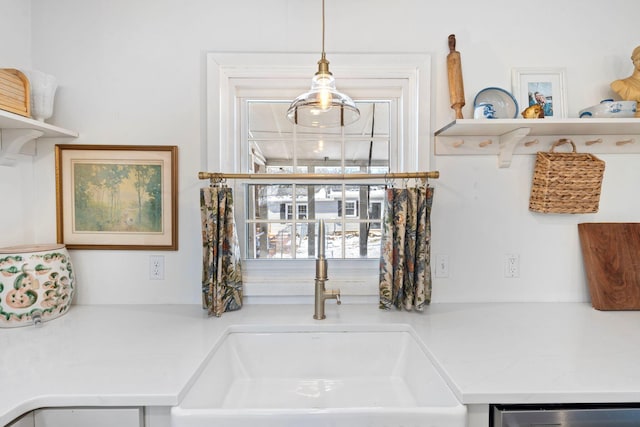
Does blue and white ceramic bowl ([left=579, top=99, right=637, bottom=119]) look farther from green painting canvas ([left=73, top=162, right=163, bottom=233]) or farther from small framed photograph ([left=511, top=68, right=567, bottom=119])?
green painting canvas ([left=73, top=162, right=163, bottom=233])

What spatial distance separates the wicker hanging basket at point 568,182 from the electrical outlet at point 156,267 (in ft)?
6.07

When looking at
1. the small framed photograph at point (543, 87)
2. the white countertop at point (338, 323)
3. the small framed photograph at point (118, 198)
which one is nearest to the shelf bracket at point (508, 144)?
the small framed photograph at point (543, 87)

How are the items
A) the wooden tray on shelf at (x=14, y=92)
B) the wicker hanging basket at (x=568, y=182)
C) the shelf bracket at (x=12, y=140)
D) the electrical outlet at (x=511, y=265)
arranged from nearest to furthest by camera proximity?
the wooden tray on shelf at (x=14, y=92)
the shelf bracket at (x=12, y=140)
the wicker hanging basket at (x=568, y=182)
the electrical outlet at (x=511, y=265)

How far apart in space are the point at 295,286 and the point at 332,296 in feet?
0.89

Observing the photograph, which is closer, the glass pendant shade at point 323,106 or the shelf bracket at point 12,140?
the glass pendant shade at point 323,106

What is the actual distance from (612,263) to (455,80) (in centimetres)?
116

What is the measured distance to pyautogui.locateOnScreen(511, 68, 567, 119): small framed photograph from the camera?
1.57 m

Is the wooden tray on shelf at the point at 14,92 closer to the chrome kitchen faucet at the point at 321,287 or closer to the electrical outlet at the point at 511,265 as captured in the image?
the chrome kitchen faucet at the point at 321,287

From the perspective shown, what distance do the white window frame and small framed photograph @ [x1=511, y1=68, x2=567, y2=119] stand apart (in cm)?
44

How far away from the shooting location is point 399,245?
4.81ft

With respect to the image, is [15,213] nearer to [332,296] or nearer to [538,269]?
[332,296]

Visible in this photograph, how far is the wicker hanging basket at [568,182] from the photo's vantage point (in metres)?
1.51

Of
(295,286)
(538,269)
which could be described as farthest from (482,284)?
(295,286)

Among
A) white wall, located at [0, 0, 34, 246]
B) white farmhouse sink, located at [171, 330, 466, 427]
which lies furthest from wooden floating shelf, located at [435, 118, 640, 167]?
white wall, located at [0, 0, 34, 246]
